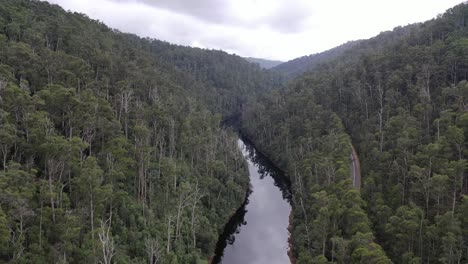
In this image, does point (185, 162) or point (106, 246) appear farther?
point (185, 162)

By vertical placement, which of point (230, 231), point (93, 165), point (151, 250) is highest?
point (93, 165)

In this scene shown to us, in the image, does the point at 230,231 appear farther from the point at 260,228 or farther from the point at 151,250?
the point at 151,250

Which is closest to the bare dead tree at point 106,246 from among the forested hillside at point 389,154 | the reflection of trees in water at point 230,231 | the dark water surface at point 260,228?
the reflection of trees in water at point 230,231

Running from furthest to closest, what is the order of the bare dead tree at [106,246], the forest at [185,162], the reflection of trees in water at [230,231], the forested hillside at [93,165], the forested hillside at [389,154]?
1. the reflection of trees in water at [230,231]
2. the forested hillside at [389,154]
3. the forest at [185,162]
4. the forested hillside at [93,165]
5. the bare dead tree at [106,246]

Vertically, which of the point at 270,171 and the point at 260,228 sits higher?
the point at 270,171

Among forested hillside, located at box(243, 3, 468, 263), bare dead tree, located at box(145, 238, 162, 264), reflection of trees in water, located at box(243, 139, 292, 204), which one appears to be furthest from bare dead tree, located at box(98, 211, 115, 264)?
reflection of trees in water, located at box(243, 139, 292, 204)

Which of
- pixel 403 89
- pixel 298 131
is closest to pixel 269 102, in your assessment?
pixel 298 131

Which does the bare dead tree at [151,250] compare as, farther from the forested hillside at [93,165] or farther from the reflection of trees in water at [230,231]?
the reflection of trees in water at [230,231]

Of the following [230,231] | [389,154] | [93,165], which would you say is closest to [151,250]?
[93,165]

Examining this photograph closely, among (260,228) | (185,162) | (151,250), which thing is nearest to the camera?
(151,250)
